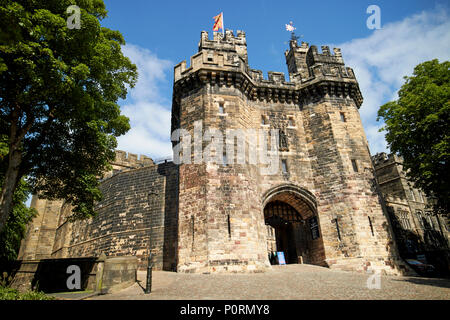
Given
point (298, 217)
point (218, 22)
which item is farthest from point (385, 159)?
point (218, 22)

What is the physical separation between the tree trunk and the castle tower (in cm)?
664

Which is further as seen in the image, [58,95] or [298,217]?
[298,217]

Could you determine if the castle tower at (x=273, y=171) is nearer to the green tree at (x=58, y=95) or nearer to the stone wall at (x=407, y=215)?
the green tree at (x=58, y=95)

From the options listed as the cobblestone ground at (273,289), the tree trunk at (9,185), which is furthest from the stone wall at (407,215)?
the tree trunk at (9,185)

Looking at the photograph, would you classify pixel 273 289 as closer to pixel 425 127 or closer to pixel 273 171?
pixel 273 171

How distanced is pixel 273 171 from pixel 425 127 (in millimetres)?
7320

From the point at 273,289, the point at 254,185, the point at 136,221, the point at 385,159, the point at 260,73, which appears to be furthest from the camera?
the point at 385,159

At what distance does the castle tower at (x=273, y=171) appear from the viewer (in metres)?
12.3

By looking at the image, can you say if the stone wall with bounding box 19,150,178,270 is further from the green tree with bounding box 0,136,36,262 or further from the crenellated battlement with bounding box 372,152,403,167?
the crenellated battlement with bounding box 372,152,403,167

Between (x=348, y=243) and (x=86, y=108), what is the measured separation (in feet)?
42.8

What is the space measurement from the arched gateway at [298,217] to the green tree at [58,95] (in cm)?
877

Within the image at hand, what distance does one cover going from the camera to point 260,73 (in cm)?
1784

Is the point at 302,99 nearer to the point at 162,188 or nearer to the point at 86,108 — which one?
the point at 162,188

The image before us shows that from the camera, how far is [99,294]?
336 inches
